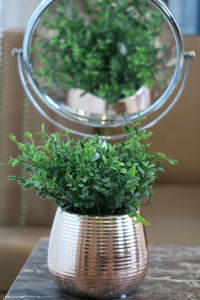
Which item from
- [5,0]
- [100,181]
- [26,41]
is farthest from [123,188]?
[5,0]

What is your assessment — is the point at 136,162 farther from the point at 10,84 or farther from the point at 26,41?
the point at 10,84

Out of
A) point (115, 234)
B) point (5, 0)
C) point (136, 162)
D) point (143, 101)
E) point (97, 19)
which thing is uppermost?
point (5, 0)

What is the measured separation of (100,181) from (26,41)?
0.41 meters

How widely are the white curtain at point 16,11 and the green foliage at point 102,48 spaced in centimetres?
64

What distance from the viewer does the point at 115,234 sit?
845 mm

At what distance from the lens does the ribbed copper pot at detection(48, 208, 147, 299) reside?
0.84 m

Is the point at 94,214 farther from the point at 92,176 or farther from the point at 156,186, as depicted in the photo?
the point at 156,186

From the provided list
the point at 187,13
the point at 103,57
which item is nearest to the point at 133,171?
the point at 103,57

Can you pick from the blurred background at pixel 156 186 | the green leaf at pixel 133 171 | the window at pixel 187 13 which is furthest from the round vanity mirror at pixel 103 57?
the window at pixel 187 13

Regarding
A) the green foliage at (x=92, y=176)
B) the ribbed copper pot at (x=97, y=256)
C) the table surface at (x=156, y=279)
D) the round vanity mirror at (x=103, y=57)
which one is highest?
the round vanity mirror at (x=103, y=57)

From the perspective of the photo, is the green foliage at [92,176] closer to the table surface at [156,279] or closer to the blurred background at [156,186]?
the table surface at [156,279]

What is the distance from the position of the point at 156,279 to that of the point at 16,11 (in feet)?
5.28

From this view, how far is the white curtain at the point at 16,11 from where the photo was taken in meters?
2.27

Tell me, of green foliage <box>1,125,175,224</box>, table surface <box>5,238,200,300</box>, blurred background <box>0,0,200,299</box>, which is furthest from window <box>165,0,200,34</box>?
green foliage <box>1,125,175,224</box>
